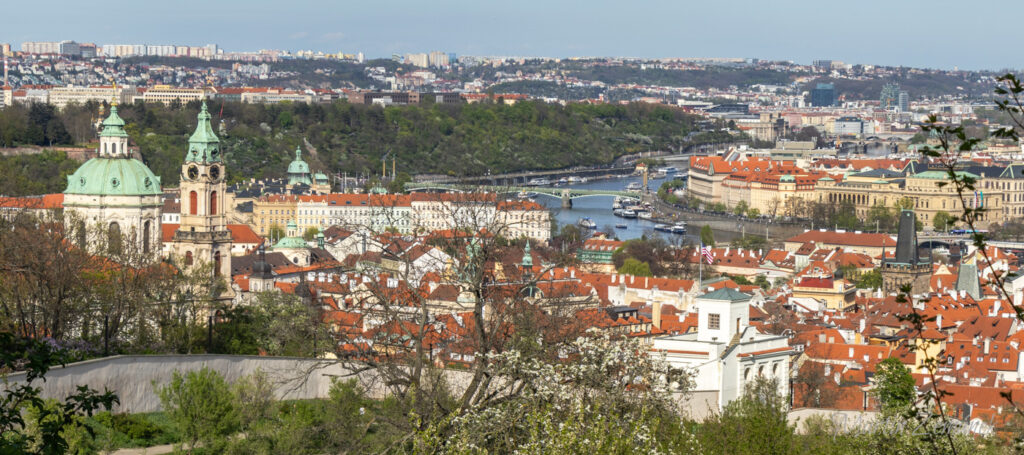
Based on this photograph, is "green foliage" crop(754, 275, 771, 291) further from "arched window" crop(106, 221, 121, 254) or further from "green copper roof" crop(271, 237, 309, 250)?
"arched window" crop(106, 221, 121, 254)

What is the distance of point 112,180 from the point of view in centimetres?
3350

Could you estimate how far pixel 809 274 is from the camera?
42.2 meters

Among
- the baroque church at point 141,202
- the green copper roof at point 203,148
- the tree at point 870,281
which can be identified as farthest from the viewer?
the tree at point 870,281

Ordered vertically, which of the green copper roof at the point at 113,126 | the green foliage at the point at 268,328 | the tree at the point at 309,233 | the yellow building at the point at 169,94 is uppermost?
the green copper roof at the point at 113,126

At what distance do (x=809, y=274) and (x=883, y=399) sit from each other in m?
27.6

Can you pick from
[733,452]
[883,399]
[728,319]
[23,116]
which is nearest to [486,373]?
[733,452]

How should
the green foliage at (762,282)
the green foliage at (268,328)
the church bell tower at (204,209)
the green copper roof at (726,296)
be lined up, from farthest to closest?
the green foliage at (762,282) → the church bell tower at (204,209) → the green copper roof at (726,296) → the green foliage at (268,328)

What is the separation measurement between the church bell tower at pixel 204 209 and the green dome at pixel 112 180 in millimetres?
1261

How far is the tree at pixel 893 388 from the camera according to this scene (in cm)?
1243

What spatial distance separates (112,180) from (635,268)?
15193 millimetres

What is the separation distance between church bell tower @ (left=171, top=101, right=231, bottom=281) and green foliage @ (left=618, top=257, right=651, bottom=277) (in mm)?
11355

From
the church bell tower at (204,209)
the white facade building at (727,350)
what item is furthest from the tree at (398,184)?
the white facade building at (727,350)

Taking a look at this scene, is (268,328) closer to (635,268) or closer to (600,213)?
(635,268)

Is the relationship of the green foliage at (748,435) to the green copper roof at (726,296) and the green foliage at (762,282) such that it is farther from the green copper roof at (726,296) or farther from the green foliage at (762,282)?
the green foliage at (762,282)
